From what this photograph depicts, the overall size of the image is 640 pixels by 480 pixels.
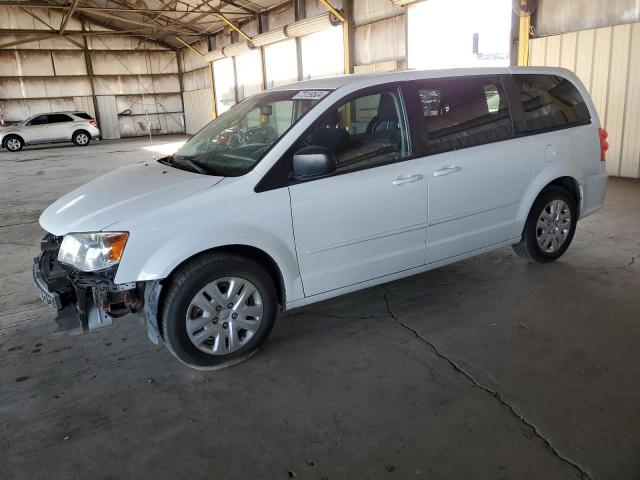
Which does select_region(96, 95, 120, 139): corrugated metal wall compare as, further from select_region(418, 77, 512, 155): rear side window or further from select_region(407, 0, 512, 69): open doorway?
select_region(418, 77, 512, 155): rear side window

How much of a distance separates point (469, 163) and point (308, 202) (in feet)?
4.27

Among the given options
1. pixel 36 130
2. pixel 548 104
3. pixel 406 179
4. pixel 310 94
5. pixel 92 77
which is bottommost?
pixel 406 179

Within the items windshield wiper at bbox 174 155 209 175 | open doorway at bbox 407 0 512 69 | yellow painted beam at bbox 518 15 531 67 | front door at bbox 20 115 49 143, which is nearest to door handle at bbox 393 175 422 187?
windshield wiper at bbox 174 155 209 175

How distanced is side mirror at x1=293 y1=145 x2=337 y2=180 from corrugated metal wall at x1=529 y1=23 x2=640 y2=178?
7132 millimetres

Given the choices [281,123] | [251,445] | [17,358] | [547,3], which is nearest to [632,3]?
[547,3]

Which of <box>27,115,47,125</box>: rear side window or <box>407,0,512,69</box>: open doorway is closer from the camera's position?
<box>407,0,512,69</box>: open doorway

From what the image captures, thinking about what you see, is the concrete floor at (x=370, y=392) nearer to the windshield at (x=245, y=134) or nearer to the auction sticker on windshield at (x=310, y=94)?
the windshield at (x=245, y=134)

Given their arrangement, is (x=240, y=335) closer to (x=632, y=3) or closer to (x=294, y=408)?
(x=294, y=408)

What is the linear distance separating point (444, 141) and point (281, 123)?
1.13m

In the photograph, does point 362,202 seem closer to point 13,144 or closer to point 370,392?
point 370,392

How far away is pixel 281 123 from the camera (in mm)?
3273

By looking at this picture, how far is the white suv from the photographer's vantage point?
19141mm

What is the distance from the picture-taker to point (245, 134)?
137 inches

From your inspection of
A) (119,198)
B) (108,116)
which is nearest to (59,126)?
(108,116)
